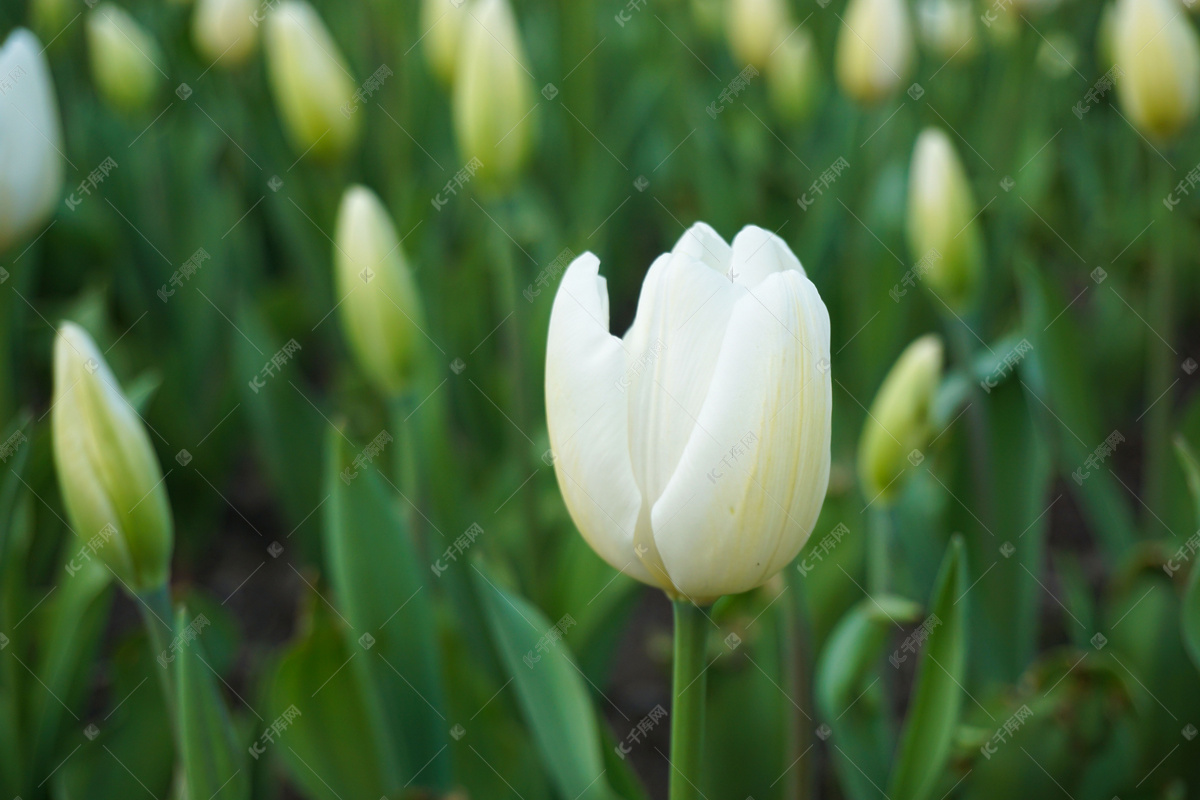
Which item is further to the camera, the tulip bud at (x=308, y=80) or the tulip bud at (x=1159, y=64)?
the tulip bud at (x=308, y=80)

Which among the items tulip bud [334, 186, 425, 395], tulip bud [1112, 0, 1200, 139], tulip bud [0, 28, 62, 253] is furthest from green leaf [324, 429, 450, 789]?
tulip bud [1112, 0, 1200, 139]

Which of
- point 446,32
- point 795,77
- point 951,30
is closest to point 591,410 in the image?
point 446,32

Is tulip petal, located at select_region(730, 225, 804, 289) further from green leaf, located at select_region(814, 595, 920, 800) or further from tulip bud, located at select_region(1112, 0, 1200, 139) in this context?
tulip bud, located at select_region(1112, 0, 1200, 139)

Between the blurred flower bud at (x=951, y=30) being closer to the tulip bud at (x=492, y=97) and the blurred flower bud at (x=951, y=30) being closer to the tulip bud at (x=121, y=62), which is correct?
the tulip bud at (x=492, y=97)

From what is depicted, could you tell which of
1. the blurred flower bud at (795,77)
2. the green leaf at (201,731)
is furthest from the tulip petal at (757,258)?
the blurred flower bud at (795,77)

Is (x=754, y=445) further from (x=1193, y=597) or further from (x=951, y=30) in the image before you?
(x=951, y=30)
